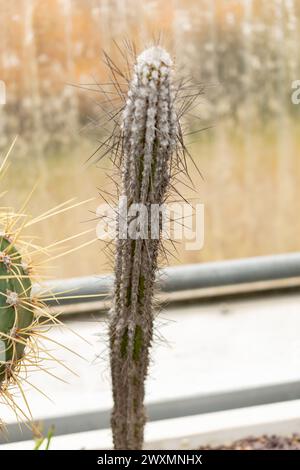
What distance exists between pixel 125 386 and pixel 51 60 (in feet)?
4.94

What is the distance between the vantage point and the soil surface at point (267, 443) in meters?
1.07

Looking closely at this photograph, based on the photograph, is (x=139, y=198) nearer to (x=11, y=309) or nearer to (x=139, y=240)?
(x=139, y=240)

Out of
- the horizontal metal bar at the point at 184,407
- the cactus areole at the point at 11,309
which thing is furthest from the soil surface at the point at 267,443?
the cactus areole at the point at 11,309

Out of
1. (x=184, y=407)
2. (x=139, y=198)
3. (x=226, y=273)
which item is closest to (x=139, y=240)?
(x=139, y=198)

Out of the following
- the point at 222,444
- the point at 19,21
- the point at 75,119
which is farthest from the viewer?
the point at 75,119

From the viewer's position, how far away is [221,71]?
2.33m

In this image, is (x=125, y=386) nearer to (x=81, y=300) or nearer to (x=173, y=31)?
(x=81, y=300)

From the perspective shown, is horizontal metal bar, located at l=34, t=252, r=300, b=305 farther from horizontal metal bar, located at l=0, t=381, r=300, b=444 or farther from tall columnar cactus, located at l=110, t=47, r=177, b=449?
tall columnar cactus, located at l=110, t=47, r=177, b=449

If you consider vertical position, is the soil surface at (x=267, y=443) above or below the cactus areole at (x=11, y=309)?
below

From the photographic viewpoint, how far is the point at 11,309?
71 cm

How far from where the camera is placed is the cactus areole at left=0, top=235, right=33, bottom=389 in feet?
2.31

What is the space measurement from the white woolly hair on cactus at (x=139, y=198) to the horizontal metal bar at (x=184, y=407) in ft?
0.75

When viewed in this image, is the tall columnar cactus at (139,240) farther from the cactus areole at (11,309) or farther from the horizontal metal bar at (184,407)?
the horizontal metal bar at (184,407)

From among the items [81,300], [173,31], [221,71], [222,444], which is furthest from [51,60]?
[222,444]
